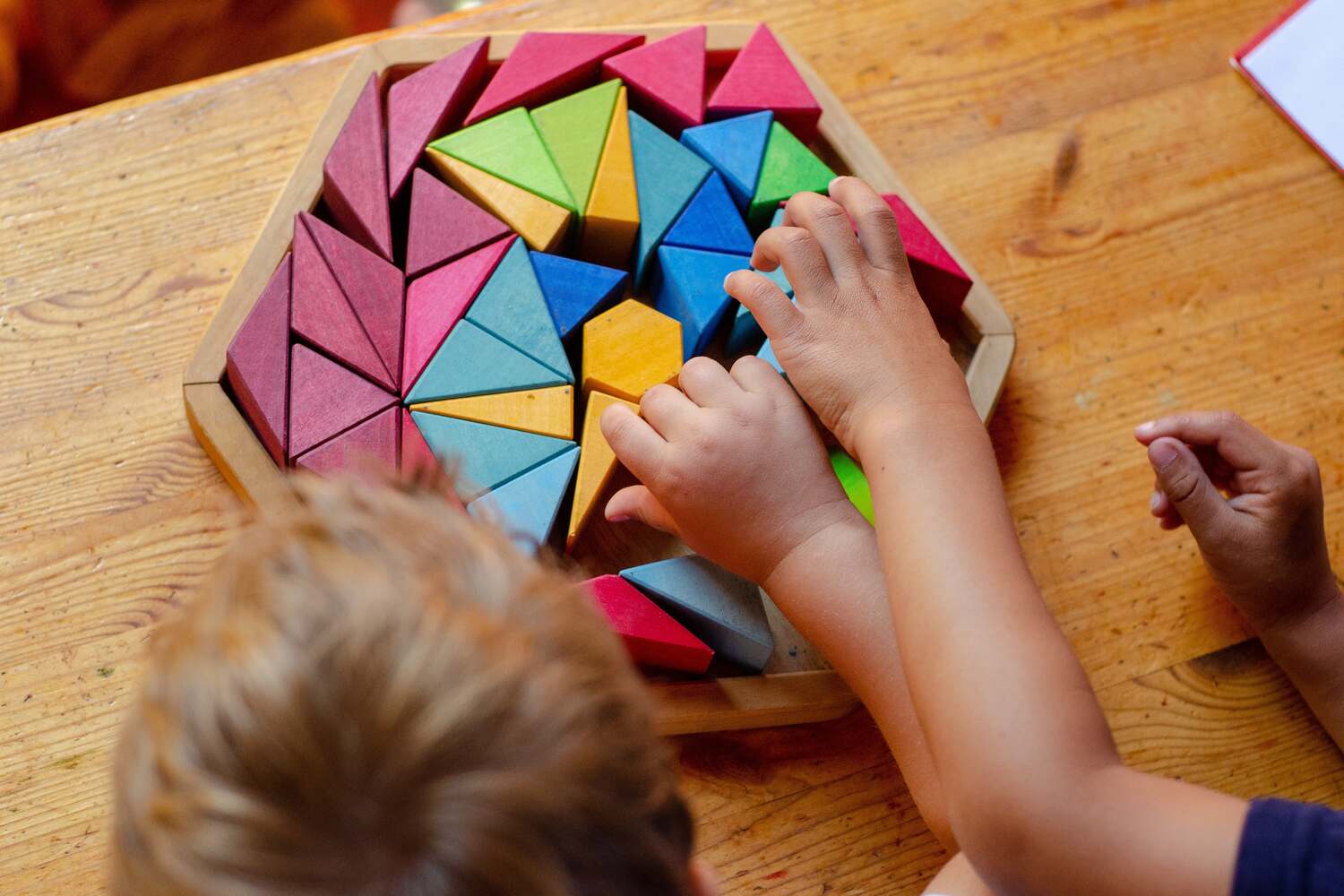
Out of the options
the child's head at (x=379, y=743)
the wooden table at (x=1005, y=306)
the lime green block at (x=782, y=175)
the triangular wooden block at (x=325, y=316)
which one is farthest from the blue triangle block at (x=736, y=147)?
the child's head at (x=379, y=743)

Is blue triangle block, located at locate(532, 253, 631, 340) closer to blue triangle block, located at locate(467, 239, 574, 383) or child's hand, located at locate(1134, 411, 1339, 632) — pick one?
blue triangle block, located at locate(467, 239, 574, 383)

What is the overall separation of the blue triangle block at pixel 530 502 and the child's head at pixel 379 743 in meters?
0.19

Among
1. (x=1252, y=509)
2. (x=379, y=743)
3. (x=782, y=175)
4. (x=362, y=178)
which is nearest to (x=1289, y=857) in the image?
(x=1252, y=509)

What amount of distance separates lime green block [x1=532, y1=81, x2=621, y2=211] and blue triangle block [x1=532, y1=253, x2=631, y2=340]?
5 centimetres

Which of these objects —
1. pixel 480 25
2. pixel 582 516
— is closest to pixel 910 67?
pixel 480 25

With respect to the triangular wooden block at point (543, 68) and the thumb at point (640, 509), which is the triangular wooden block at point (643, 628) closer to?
the thumb at point (640, 509)

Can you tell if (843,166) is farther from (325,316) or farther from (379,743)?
(379,743)

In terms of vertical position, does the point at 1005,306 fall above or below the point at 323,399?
above

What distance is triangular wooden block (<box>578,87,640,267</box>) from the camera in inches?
23.2

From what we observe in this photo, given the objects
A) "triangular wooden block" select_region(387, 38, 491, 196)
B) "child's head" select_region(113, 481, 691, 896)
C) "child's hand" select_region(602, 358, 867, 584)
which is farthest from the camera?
"triangular wooden block" select_region(387, 38, 491, 196)

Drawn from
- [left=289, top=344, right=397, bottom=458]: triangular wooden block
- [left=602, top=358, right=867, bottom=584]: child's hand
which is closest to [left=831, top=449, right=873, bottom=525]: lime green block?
[left=602, top=358, right=867, bottom=584]: child's hand

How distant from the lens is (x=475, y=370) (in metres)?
0.55

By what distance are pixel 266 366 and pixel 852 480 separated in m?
0.31

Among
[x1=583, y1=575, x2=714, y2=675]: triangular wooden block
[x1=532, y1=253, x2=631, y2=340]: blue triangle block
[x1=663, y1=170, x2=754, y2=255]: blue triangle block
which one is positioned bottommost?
[x1=583, y1=575, x2=714, y2=675]: triangular wooden block
